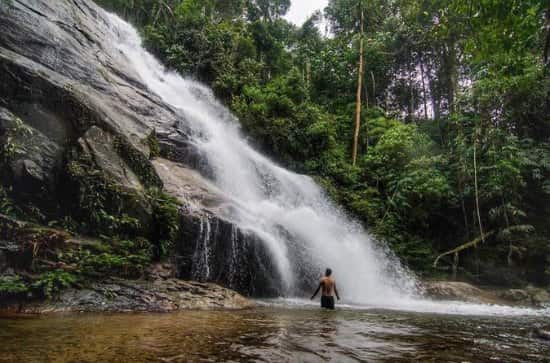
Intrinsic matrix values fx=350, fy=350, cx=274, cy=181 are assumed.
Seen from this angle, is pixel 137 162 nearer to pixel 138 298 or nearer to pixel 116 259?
pixel 116 259

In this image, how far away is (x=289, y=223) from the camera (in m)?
11.9

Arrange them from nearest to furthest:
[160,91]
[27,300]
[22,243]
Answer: [27,300], [22,243], [160,91]

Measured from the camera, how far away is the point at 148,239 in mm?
8078

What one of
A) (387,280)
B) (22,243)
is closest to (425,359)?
(22,243)

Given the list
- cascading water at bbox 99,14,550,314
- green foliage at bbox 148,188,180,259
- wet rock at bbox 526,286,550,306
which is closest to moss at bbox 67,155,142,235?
green foliage at bbox 148,188,180,259

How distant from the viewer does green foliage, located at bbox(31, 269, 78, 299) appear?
19.3ft

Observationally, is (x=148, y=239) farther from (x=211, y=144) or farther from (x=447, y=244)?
(x=447, y=244)

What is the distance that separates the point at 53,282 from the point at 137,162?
361 cm

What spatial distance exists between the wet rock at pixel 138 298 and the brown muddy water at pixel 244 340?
0.58 m

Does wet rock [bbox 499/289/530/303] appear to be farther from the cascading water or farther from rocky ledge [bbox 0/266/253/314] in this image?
rocky ledge [bbox 0/266/253/314]

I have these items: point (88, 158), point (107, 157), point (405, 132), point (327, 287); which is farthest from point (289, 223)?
point (405, 132)

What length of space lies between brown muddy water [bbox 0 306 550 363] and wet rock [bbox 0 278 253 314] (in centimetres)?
58

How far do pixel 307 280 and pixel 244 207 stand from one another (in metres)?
3.04

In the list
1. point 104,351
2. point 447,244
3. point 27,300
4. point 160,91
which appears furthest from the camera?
point 447,244
